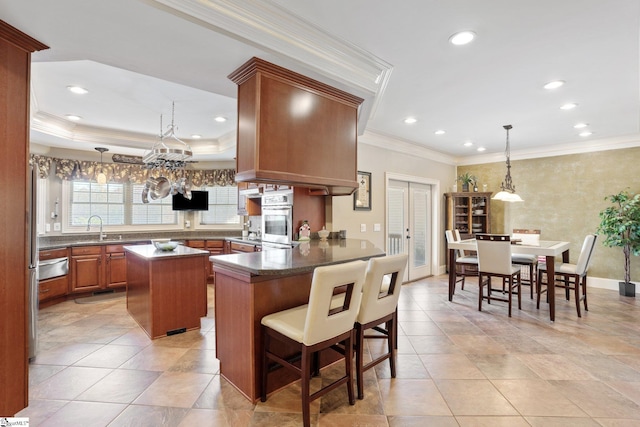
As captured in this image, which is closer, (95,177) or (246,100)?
(246,100)

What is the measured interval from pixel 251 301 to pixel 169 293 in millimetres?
1689

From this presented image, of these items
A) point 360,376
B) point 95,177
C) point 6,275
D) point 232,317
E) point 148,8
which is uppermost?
point 148,8

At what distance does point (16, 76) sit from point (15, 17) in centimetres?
34

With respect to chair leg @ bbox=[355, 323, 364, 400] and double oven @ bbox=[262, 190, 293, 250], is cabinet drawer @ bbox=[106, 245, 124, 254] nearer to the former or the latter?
double oven @ bbox=[262, 190, 293, 250]

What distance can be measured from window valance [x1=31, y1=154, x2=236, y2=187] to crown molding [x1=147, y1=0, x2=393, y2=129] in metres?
4.17

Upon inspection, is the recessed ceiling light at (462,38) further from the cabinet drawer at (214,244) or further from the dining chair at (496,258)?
the cabinet drawer at (214,244)

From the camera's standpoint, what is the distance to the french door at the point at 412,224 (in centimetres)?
548

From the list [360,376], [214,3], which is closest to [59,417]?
[360,376]

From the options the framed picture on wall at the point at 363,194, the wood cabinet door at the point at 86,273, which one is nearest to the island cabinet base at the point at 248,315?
the framed picture on wall at the point at 363,194

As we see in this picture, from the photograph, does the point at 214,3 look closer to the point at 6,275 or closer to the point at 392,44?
the point at 392,44

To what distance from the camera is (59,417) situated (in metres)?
1.98

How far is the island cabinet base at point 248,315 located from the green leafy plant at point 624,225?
5248 mm

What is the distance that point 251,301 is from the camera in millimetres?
2113

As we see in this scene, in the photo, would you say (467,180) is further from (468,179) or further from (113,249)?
(113,249)
